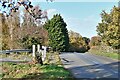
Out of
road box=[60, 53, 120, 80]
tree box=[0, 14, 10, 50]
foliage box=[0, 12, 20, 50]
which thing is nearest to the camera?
road box=[60, 53, 120, 80]

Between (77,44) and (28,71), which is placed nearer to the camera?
(28,71)

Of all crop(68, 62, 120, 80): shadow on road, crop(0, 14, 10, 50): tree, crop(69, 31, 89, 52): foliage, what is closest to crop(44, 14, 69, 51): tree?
crop(69, 31, 89, 52): foliage

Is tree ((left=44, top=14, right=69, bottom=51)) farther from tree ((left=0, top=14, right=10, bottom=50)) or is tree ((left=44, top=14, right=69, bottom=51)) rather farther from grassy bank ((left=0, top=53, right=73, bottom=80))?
grassy bank ((left=0, top=53, right=73, bottom=80))

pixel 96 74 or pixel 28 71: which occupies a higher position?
pixel 28 71

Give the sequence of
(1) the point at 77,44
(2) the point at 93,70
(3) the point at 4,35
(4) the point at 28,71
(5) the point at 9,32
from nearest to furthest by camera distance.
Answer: (4) the point at 28,71 → (2) the point at 93,70 → (3) the point at 4,35 → (5) the point at 9,32 → (1) the point at 77,44

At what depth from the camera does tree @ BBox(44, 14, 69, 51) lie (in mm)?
92688

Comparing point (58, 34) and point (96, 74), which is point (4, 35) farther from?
point (58, 34)

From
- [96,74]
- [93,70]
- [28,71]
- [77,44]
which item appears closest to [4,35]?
[93,70]

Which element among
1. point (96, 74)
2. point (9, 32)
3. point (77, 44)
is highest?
point (9, 32)

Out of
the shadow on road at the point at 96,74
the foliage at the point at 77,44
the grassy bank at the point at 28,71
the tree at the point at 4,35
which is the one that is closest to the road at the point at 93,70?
the shadow on road at the point at 96,74

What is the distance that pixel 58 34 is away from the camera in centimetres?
9412

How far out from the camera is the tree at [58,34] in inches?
3649

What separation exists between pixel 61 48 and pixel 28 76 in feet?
246

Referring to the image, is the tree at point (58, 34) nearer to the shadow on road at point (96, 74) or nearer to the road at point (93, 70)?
the road at point (93, 70)
